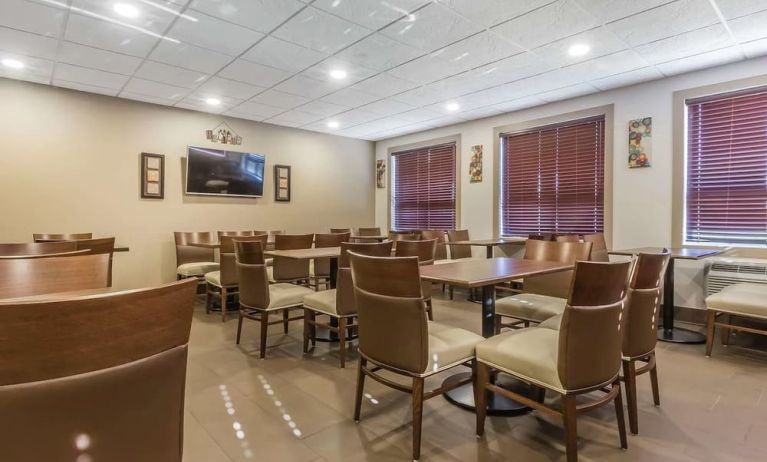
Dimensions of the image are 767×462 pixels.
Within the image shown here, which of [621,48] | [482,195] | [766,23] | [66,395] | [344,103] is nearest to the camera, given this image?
[66,395]

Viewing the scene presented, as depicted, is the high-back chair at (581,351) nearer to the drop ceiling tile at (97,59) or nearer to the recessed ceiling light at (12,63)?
the drop ceiling tile at (97,59)

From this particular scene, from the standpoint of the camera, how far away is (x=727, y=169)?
14.3ft

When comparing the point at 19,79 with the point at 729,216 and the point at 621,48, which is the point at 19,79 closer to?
the point at 621,48

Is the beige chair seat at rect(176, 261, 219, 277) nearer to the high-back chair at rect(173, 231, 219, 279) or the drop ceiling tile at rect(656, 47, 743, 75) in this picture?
the high-back chair at rect(173, 231, 219, 279)

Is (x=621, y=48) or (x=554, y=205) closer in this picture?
(x=621, y=48)

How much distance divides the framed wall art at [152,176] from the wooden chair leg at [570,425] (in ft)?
18.7

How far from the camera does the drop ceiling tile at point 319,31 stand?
3266 millimetres

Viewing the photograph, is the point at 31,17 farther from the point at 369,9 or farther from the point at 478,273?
the point at 478,273

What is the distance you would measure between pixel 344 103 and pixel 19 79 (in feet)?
12.3

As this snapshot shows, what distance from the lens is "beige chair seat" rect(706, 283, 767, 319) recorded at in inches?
121

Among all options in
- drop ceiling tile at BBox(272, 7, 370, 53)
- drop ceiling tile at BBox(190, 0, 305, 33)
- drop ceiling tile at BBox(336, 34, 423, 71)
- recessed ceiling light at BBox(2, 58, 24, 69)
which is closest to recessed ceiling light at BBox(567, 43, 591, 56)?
drop ceiling tile at BBox(336, 34, 423, 71)

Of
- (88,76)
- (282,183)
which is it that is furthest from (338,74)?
(282,183)

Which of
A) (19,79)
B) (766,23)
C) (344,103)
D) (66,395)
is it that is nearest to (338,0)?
(344,103)

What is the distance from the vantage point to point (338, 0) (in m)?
3.01
